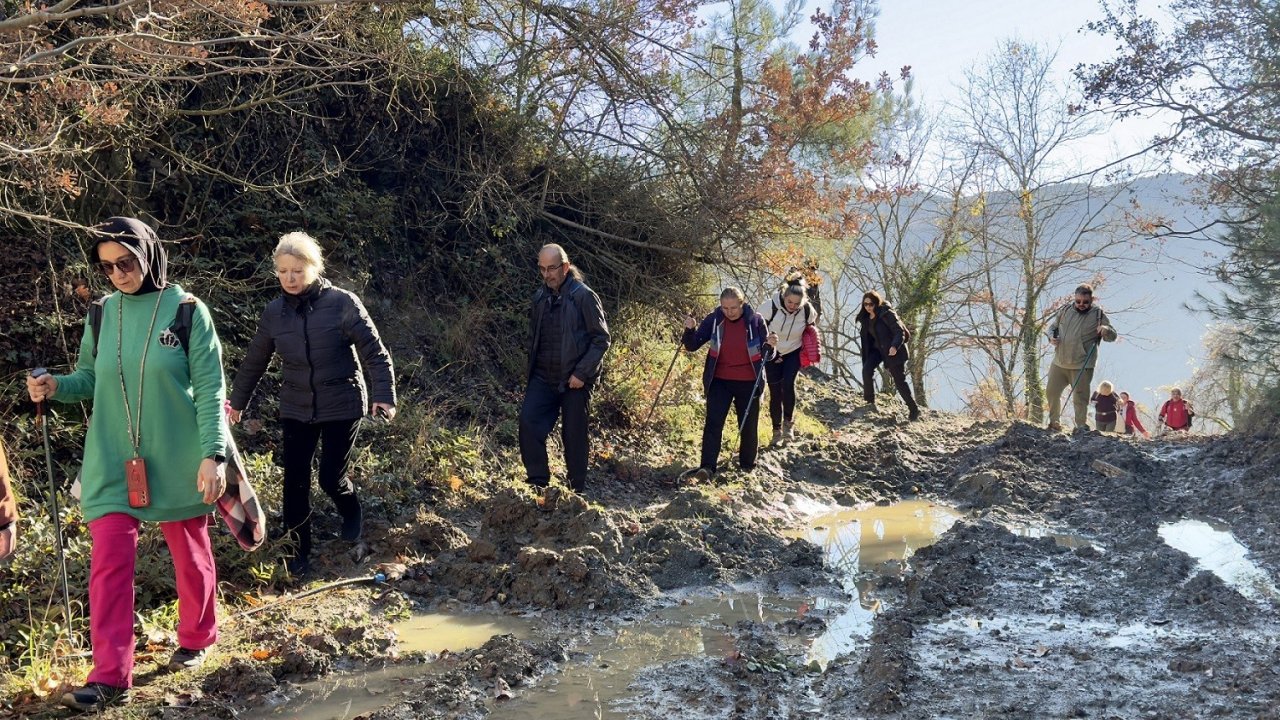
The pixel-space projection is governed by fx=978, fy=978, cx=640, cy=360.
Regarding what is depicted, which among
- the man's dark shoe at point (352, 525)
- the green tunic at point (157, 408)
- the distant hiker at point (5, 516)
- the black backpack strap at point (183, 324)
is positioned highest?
the black backpack strap at point (183, 324)

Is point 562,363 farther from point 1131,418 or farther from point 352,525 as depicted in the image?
point 1131,418

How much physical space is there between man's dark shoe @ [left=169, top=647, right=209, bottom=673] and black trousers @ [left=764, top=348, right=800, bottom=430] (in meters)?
7.63

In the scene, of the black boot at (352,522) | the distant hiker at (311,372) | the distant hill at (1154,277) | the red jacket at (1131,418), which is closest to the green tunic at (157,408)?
the distant hiker at (311,372)

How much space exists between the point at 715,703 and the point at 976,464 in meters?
7.64

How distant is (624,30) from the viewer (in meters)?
10.7

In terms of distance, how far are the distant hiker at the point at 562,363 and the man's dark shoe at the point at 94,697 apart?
13.3 feet

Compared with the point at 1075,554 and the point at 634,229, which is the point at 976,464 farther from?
the point at 634,229

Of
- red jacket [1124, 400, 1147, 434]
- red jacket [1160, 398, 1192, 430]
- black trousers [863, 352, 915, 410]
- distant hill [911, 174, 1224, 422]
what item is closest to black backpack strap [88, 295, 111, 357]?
black trousers [863, 352, 915, 410]

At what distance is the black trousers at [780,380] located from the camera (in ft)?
37.6

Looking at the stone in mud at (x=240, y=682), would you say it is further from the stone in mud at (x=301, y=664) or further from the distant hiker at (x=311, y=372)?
the distant hiker at (x=311, y=372)

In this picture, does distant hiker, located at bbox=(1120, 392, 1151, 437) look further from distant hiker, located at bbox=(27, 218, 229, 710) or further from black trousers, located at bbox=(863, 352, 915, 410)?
distant hiker, located at bbox=(27, 218, 229, 710)

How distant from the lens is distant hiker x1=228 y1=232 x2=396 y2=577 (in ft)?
20.1

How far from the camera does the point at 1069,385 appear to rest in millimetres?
13969

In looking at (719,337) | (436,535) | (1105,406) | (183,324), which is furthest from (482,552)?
(1105,406)
